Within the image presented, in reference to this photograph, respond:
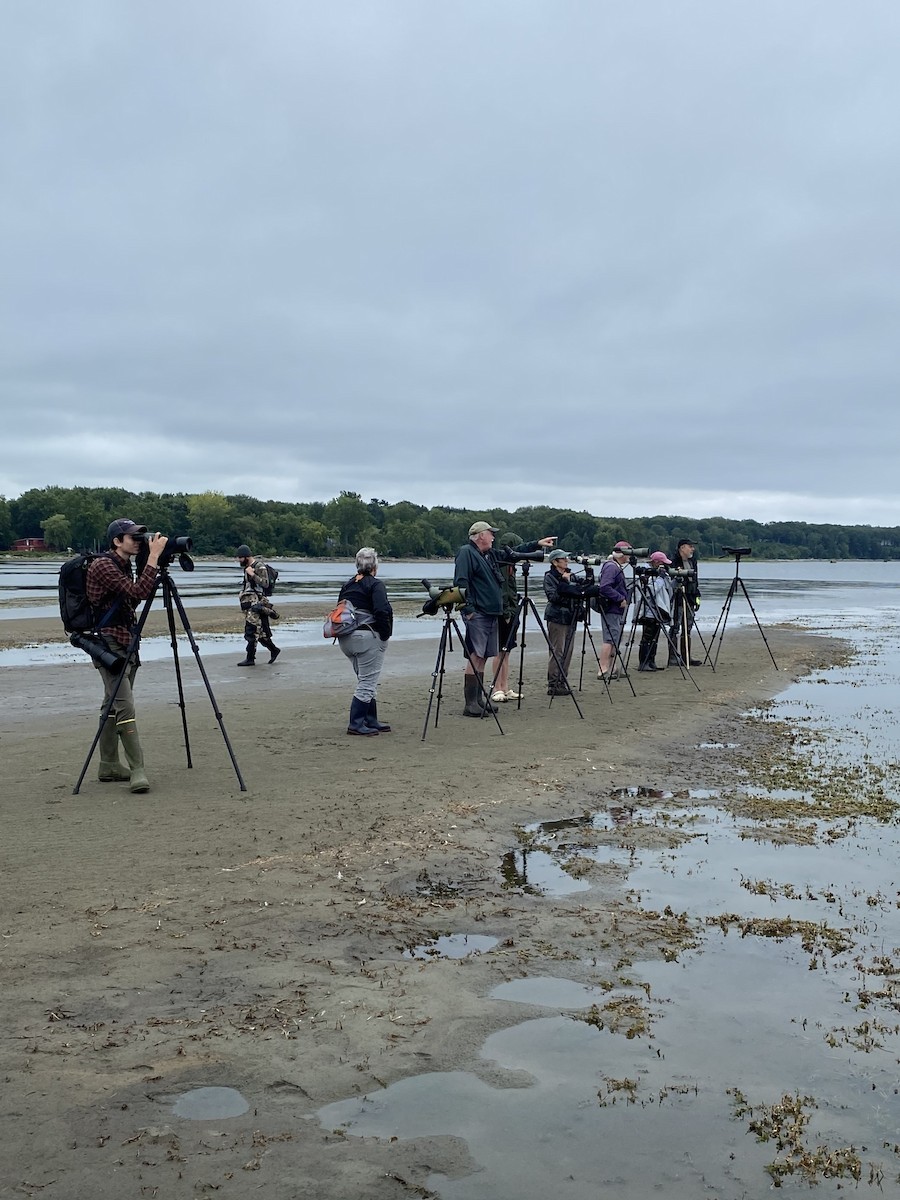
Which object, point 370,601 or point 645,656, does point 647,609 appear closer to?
point 645,656

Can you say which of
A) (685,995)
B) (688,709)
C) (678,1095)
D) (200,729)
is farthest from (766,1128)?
(688,709)

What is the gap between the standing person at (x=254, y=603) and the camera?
18.6 metres

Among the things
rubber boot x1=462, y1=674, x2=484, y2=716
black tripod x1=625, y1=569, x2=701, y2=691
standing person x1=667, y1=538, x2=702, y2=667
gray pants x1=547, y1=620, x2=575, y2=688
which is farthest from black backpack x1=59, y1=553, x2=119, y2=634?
standing person x1=667, y1=538, x2=702, y2=667

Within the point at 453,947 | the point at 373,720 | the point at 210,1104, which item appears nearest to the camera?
the point at 210,1104

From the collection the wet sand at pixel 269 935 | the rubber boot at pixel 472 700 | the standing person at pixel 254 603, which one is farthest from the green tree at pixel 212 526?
the wet sand at pixel 269 935

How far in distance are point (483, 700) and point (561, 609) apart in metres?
2.52

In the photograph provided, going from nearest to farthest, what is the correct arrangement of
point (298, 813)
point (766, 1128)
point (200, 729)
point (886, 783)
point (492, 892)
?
point (766, 1128) < point (492, 892) < point (298, 813) < point (886, 783) < point (200, 729)

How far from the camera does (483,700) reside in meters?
13.0

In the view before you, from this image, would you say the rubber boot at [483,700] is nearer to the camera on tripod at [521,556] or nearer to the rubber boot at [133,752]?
the camera on tripod at [521,556]

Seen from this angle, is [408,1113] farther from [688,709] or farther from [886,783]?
[688,709]

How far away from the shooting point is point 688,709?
47.0ft

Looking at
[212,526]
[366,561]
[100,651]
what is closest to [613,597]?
[366,561]

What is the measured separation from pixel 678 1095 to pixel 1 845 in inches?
203

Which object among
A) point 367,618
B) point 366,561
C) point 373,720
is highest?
point 366,561
